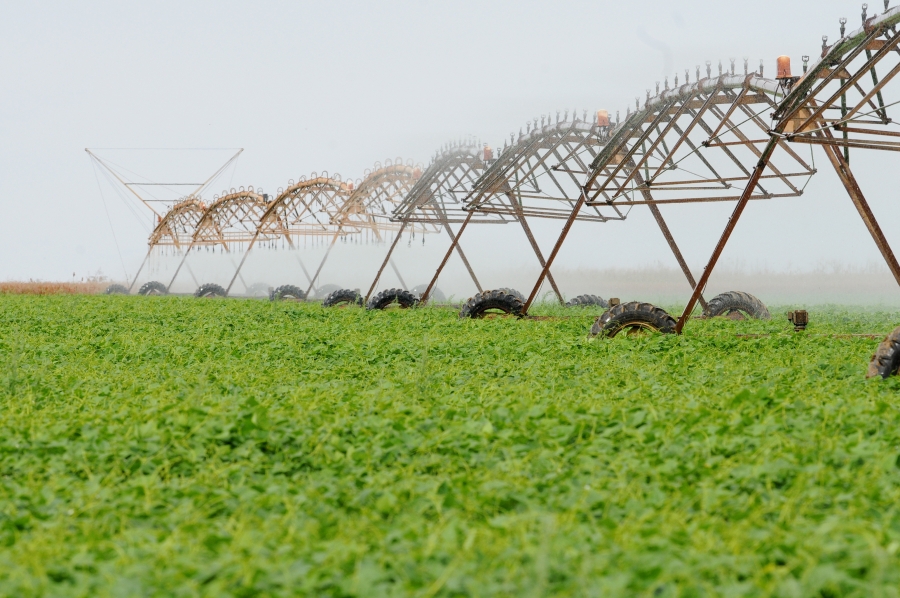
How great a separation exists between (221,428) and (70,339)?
27.2 feet

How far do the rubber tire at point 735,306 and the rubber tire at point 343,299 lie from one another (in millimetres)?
9268

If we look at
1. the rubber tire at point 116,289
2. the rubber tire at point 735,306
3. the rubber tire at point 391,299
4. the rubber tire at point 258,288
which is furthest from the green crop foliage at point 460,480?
the rubber tire at point 116,289

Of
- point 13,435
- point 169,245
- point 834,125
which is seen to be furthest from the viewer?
point 169,245

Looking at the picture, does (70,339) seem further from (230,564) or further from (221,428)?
(230,564)

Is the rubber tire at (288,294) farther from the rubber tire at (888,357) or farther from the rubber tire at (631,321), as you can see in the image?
the rubber tire at (888,357)

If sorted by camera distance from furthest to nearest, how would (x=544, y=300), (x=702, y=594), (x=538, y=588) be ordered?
(x=544, y=300), (x=702, y=594), (x=538, y=588)

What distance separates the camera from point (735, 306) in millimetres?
15734

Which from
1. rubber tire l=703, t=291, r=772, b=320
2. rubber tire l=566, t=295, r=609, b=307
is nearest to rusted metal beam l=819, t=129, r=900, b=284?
rubber tire l=703, t=291, r=772, b=320

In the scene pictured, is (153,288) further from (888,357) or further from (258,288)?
(888,357)

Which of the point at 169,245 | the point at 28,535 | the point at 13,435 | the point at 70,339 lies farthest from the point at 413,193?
the point at 169,245

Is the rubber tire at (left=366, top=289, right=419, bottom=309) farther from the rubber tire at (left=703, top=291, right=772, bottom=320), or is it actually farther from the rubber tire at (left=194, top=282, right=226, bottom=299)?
the rubber tire at (left=194, top=282, right=226, bottom=299)

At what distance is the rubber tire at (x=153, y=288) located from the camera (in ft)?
130

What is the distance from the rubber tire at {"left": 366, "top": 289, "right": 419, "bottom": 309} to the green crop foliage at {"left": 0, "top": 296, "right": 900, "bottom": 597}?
401 inches

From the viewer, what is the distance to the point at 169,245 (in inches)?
1708
